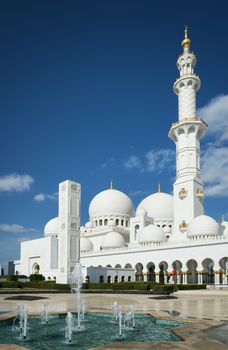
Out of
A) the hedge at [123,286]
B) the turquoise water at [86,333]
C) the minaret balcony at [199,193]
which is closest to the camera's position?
the turquoise water at [86,333]

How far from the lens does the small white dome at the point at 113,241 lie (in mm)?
52688

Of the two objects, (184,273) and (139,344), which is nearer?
(139,344)

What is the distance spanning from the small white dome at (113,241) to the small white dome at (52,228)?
10.6 m

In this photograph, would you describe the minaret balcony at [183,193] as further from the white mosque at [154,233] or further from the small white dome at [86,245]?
the small white dome at [86,245]

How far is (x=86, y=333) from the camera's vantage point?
920 cm

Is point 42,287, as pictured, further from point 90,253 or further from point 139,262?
point 90,253

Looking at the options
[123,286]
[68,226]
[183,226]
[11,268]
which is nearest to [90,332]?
[123,286]

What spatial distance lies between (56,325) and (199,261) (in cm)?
3262

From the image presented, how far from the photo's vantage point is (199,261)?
40.8 meters

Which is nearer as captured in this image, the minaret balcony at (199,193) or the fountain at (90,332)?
the fountain at (90,332)

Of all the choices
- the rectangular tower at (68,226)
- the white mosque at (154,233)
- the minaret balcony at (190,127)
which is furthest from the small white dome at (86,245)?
the minaret balcony at (190,127)

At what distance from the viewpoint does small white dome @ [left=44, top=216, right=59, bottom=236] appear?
200 feet

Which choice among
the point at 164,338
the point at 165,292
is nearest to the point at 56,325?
the point at 164,338

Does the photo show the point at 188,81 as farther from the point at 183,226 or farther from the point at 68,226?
the point at 68,226
